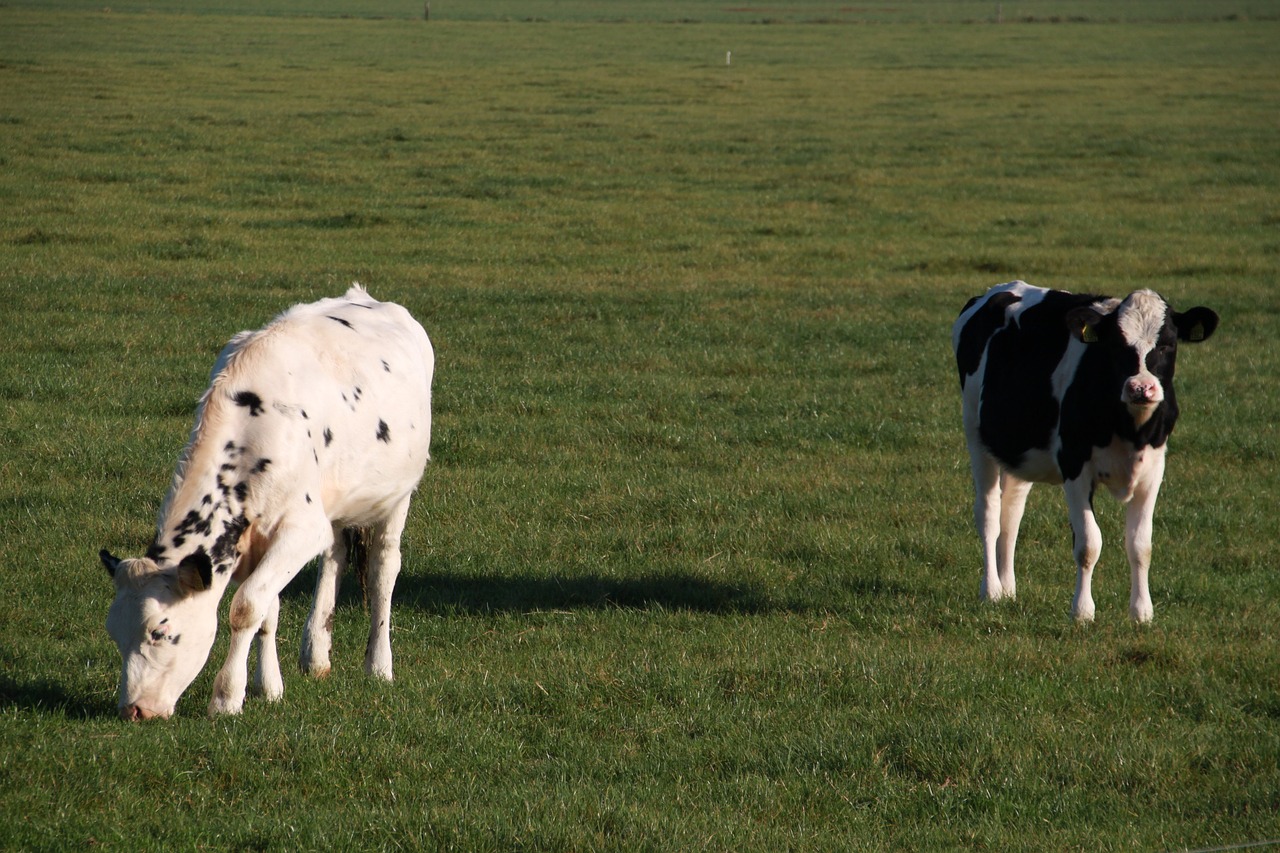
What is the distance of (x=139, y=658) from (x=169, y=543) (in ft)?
1.65

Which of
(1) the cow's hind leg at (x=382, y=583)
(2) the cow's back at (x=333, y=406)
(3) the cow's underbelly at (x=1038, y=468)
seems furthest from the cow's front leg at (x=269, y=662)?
(3) the cow's underbelly at (x=1038, y=468)

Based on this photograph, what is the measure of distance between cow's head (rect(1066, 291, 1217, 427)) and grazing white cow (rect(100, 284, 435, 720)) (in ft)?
13.2

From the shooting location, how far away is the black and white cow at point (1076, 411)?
8.19 m

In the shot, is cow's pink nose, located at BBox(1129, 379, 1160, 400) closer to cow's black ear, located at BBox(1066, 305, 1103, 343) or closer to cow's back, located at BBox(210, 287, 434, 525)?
cow's black ear, located at BBox(1066, 305, 1103, 343)

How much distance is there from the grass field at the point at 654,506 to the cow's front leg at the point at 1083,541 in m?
0.26

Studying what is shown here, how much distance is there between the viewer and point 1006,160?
34281 mm

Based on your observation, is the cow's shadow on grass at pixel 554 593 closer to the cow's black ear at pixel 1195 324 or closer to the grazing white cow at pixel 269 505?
the grazing white cow at pixel 269 505

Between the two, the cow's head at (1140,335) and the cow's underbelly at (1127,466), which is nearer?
the cow's head at (1140,335)

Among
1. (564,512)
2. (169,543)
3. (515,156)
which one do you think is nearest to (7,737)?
(169,543)

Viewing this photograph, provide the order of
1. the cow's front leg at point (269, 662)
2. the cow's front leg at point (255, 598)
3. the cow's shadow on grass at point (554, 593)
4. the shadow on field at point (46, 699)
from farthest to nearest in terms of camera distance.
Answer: the cow's shadow on grass at point (554, 593), the cow's front leg at point (269, 662), the shadow on field at point (46, 699), the cow's front leg at point (255, 598)

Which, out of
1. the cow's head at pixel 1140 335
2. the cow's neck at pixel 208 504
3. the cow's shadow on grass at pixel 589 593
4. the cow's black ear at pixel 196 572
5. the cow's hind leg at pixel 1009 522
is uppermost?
the cow's head at pixel 1140 335

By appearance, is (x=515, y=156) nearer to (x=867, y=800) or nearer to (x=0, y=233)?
(x=0, y=233)

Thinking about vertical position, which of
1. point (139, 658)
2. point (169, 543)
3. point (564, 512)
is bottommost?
point (564, 512)

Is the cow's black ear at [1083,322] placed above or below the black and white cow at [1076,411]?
above
